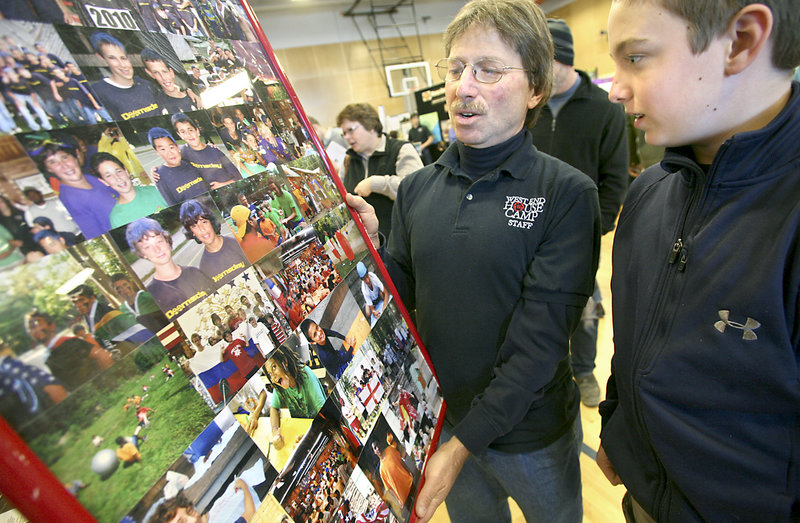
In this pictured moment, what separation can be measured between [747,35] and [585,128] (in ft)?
4.72

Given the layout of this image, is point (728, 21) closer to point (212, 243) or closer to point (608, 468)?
point (212, 243)

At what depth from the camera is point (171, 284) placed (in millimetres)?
401

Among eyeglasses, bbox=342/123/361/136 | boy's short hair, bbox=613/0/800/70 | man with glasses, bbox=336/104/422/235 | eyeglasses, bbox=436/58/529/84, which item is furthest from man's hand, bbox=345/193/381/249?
eyeglasses, bbox=342/123/361/136

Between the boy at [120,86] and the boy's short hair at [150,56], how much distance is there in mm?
21

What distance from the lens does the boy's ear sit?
1.68 ft

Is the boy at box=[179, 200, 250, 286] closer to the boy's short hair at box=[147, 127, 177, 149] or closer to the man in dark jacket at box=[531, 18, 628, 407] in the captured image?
the boy's short hair at box=[147, 127, 177, 149]

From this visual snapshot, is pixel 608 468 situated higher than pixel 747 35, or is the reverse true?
pixel 747 35

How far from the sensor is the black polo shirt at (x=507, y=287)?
0.83 metres

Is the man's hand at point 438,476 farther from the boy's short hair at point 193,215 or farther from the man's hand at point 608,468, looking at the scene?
the boy's short hair at point 193,215

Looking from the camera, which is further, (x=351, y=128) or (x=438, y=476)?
(x=351, y=128)

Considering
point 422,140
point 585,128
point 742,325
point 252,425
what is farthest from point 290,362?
point 422,140

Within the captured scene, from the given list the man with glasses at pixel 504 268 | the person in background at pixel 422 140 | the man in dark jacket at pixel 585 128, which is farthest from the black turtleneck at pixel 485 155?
the person in background at pixel 422 140

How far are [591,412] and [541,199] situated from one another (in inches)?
67.0

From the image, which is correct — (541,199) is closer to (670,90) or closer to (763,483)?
(670,90)
